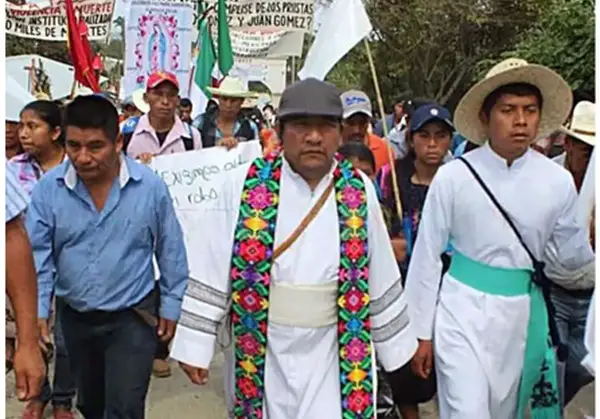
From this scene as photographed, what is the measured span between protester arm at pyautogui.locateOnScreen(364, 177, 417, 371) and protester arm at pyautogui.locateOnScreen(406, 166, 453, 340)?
0.30 meters

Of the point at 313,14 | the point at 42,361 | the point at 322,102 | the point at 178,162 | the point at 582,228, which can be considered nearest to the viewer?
the point at 42,361

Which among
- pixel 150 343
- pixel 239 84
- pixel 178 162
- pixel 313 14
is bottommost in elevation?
pixel 150 343

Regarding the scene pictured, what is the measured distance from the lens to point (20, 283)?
3248mm

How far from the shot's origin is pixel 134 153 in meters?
6.37

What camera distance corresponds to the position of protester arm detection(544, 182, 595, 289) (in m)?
3.99

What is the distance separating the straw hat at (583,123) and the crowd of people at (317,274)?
0.03 m

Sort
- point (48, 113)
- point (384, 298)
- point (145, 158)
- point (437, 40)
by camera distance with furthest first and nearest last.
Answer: point (437, 40) → point (145, 158) → point (48, 113) → point (384, 298)

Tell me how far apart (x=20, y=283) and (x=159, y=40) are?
576cm

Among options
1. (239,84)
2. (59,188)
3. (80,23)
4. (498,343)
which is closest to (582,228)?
(498,343)

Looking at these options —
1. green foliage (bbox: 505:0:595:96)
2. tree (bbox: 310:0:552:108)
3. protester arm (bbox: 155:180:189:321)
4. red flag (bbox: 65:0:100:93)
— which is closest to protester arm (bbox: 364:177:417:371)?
protester arm (bbox: 155:180:189:321)

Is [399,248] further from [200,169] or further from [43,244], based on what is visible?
[43,244]

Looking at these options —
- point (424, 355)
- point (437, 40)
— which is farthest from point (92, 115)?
Result: point (437, 40)

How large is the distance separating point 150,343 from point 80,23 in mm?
6184

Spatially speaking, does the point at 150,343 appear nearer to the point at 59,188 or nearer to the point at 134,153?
the point at 59,188
